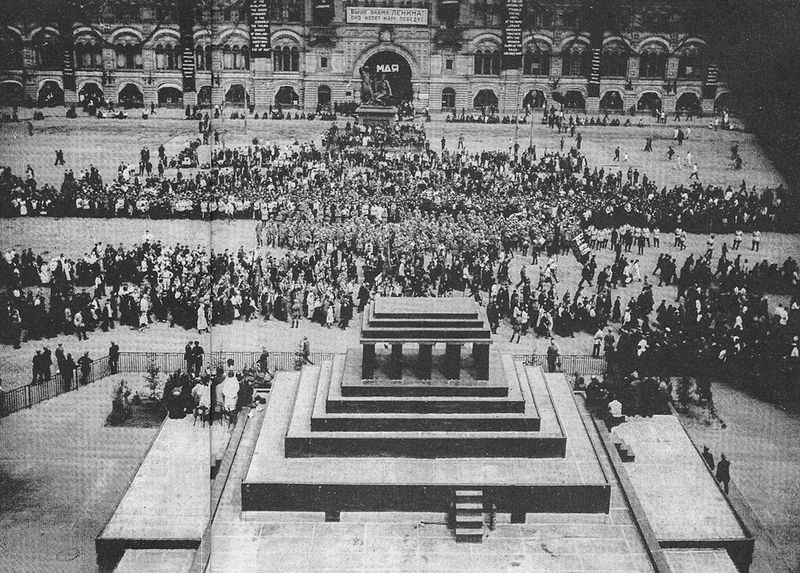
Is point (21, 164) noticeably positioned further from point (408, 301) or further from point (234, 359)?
point (408, 301)

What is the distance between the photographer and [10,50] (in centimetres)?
6912

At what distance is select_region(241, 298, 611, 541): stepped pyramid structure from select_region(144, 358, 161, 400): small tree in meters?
4.89

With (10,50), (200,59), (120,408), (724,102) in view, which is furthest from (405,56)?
(120,408)

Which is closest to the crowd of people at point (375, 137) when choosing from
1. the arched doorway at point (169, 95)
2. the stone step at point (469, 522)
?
the arched doorway at point (169, 95)

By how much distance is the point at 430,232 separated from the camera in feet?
118

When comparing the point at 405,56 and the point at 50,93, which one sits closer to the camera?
the point at 50,93

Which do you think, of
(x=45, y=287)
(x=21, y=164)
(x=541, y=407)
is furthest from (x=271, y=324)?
(x=21, y=164)

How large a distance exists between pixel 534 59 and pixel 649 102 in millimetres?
10905

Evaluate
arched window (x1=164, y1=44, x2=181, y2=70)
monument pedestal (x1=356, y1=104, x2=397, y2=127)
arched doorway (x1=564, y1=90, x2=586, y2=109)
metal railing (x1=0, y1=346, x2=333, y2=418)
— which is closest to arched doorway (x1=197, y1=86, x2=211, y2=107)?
arched window (x1=164, y1=44, x2=181, y2=70)

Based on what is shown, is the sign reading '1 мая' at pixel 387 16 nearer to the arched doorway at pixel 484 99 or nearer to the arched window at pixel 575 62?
the arched doorway at pixel 484 99

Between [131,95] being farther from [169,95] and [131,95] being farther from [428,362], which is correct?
[428,362]

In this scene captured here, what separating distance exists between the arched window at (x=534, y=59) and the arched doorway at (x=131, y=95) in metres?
32.4

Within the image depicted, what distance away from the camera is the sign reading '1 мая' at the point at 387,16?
7231 centimetres

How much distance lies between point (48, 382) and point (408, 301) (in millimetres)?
11019
